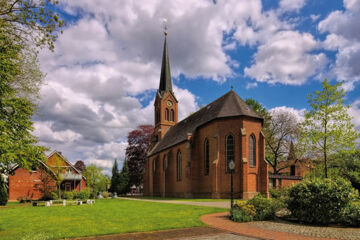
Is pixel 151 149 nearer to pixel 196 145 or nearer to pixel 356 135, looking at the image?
pixel 196 145

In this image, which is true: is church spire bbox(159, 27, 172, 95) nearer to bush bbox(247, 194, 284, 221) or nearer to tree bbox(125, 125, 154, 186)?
tree bbox(125, 125, 154, 186)

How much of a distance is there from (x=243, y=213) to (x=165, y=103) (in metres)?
40.0

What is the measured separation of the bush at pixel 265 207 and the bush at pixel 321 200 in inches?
38.7

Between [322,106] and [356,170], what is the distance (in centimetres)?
1049

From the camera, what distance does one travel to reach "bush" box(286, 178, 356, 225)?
11.3 m

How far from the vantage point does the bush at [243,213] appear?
40.2 feet

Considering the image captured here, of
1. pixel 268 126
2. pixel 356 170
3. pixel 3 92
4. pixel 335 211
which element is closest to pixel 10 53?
pixel 3 92

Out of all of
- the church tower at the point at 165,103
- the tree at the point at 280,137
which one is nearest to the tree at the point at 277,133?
the tree at the point at 280,137

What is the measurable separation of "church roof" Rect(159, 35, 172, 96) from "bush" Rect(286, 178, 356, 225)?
41.4 m

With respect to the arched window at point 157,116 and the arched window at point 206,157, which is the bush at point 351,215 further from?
the arched window at point 157,116

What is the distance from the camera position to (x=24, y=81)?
13852 mm

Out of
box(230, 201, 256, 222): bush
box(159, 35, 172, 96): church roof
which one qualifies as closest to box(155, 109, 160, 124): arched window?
box(159, 35, 172, 96): church roof

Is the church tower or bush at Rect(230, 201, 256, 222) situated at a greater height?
the church tower

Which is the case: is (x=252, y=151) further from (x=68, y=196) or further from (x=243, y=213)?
(x=68, y=196)
